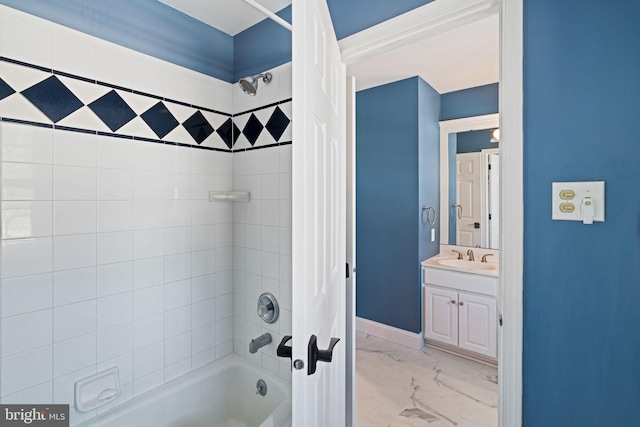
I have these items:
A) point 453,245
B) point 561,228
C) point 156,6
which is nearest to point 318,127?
point 561,228

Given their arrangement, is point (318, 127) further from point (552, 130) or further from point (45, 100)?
point (45, 100)

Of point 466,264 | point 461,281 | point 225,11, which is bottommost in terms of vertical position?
point 461,281

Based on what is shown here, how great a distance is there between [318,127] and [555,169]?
2.52 feet

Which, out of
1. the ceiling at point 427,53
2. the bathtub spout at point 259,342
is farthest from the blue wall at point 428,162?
the bathtub spout at point 259,342

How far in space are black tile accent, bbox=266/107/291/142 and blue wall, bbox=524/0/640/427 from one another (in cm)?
117

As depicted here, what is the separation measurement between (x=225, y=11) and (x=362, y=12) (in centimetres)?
91

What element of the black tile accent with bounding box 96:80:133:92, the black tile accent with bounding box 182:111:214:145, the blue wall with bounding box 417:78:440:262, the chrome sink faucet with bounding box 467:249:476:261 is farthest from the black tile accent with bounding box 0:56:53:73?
the chrome sink faucet with bounding box 467:249:476:261

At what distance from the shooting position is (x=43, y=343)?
125 cm

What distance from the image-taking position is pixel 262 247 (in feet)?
5.99

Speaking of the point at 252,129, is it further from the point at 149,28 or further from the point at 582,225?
the point at 582,225

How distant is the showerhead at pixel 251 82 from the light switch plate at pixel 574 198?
150 cm

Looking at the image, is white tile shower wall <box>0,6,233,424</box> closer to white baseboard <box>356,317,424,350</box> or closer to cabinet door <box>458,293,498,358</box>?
white baseboard <box>356,317,424,350</box>

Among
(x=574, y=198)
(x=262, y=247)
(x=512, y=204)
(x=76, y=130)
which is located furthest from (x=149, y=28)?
(x=574, y=198)
